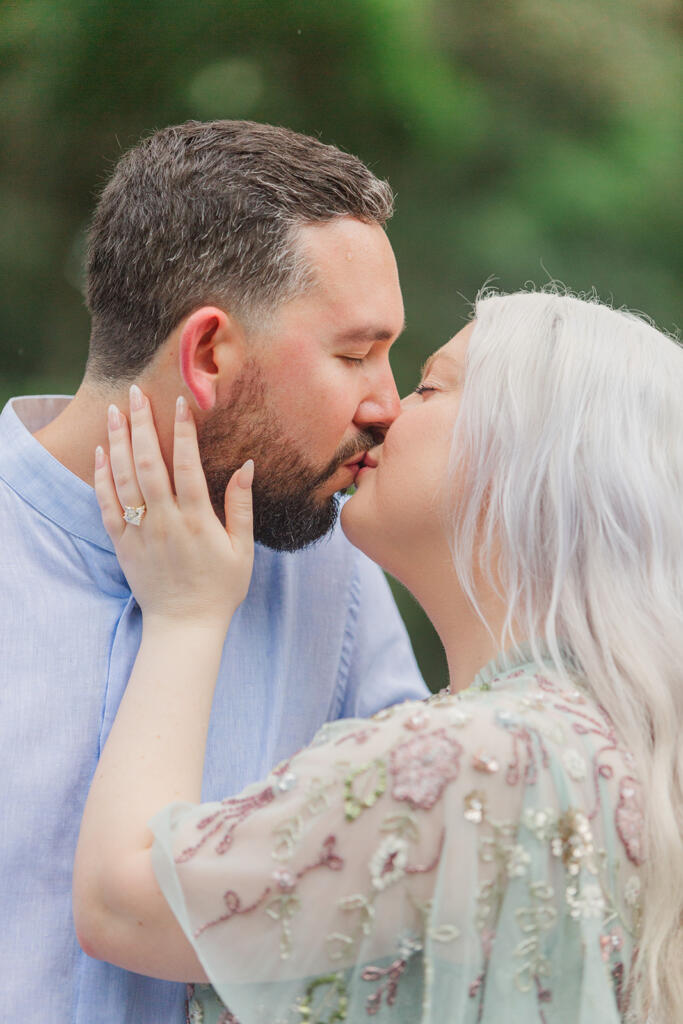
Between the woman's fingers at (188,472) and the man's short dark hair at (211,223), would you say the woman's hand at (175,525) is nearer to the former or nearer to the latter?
the woman's fingers at (188,472)

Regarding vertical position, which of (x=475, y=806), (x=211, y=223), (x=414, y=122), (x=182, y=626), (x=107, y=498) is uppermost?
(x=414, y=122)

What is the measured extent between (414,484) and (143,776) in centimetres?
67

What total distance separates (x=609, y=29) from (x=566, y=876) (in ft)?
9.69

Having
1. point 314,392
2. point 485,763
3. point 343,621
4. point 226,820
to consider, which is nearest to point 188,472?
point 314,392

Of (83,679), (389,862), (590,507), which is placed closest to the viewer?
(389,862)

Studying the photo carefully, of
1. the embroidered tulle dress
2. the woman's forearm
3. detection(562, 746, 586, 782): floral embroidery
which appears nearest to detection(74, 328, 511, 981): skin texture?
the woman's forearm

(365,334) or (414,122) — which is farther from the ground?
(414,122)

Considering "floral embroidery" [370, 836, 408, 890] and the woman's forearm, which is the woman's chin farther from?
"floral embroidery" [370, 836, 408, 890]

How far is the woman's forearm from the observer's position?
1.49 m

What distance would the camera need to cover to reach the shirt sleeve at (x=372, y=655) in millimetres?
2223

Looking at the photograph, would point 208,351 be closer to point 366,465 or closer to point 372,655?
point 366,465

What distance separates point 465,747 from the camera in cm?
141

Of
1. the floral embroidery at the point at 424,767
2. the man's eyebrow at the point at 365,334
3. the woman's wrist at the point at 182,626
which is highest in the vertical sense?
the man's eyebrow at the point at 365,334

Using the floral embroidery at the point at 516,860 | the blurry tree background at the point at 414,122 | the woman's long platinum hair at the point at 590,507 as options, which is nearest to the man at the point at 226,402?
the woman's long platinum hair at the point at 590,507
